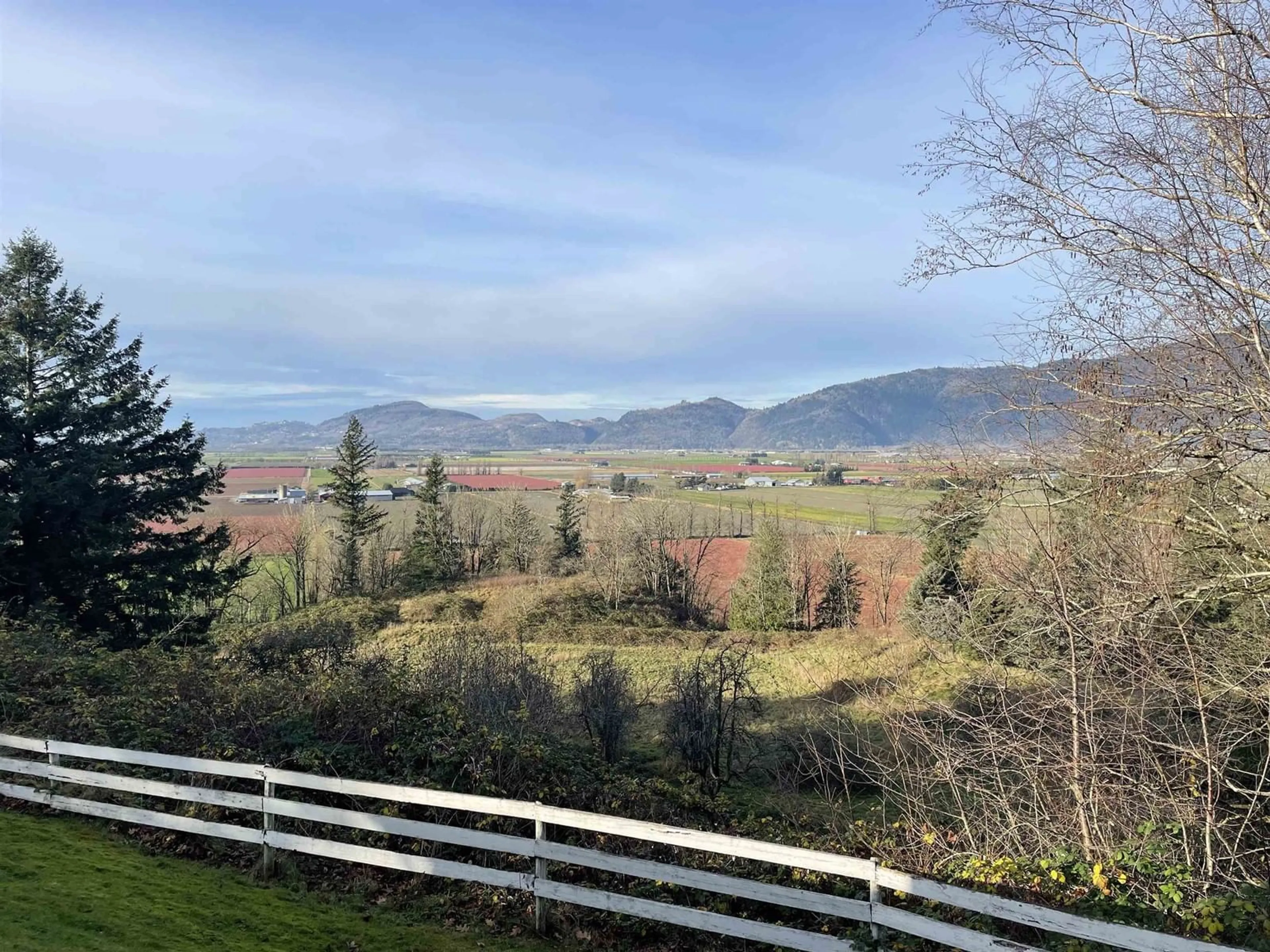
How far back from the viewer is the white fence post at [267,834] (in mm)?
6281

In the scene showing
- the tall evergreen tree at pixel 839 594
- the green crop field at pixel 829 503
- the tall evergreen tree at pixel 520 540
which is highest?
the green crop field at pixel 829 503

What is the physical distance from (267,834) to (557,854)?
2.83 metres

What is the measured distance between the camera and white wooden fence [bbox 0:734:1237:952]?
4.12 m

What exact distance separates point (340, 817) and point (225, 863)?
152 centimetres

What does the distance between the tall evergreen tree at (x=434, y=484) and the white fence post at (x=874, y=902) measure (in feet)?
138

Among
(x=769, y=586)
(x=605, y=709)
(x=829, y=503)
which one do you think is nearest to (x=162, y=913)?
(x=605, y=709)

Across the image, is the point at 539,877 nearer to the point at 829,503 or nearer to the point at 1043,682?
the point at 1043,682

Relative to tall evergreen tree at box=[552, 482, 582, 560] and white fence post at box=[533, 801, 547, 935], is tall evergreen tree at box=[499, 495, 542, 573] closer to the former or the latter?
tall evergreen tree at box=[552, 482, 582, 560]

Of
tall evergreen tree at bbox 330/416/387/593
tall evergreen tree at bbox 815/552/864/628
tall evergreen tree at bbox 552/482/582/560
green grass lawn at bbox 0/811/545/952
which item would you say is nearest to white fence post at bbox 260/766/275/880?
green grass lawn at bbox 0/811/545/952

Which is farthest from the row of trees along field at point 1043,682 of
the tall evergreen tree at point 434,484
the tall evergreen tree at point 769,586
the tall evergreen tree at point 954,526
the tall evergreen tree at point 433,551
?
the tall evergreen tree at point 434,484

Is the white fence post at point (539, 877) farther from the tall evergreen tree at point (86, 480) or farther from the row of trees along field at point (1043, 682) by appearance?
the tall evergreen tree at point (86, 480)

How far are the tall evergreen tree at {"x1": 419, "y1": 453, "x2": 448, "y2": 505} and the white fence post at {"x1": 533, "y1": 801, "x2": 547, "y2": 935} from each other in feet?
132

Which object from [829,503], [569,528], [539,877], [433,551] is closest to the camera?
[539,877]

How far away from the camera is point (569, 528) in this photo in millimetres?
45750
